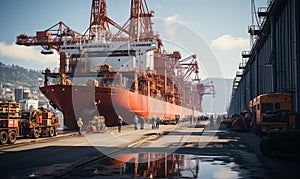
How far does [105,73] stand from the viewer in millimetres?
46625

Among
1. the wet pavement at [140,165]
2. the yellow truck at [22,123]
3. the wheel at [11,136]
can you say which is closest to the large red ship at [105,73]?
the yellow truck at [22,123]

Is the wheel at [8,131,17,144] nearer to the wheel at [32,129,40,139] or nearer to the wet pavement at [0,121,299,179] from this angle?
the wheel at [32,129,40,139]

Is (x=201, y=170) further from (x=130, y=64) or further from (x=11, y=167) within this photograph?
(x=130, y=64)

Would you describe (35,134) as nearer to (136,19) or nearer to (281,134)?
(281,134)

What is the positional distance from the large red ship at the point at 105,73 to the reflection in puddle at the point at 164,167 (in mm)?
24858

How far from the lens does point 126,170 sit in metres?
11.5

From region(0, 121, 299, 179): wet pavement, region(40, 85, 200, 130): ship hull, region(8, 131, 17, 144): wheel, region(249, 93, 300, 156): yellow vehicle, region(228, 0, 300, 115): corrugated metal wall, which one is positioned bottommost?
region(0, 121, 299, 179): wet pavement

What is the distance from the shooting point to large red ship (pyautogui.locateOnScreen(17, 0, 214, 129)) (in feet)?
129

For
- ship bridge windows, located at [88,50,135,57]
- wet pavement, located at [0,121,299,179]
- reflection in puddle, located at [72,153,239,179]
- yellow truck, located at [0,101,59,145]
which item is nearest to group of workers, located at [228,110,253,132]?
yellow truck, located at [0,101,59,145]

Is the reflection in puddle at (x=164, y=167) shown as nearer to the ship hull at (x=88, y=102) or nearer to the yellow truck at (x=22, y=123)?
the yellow truck at (x=22, y=123)

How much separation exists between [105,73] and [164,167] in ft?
116

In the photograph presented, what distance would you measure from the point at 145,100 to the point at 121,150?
124 ft

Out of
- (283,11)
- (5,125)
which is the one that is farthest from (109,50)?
(5,125)

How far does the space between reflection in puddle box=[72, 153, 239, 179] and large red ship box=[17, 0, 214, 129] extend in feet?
81.6
